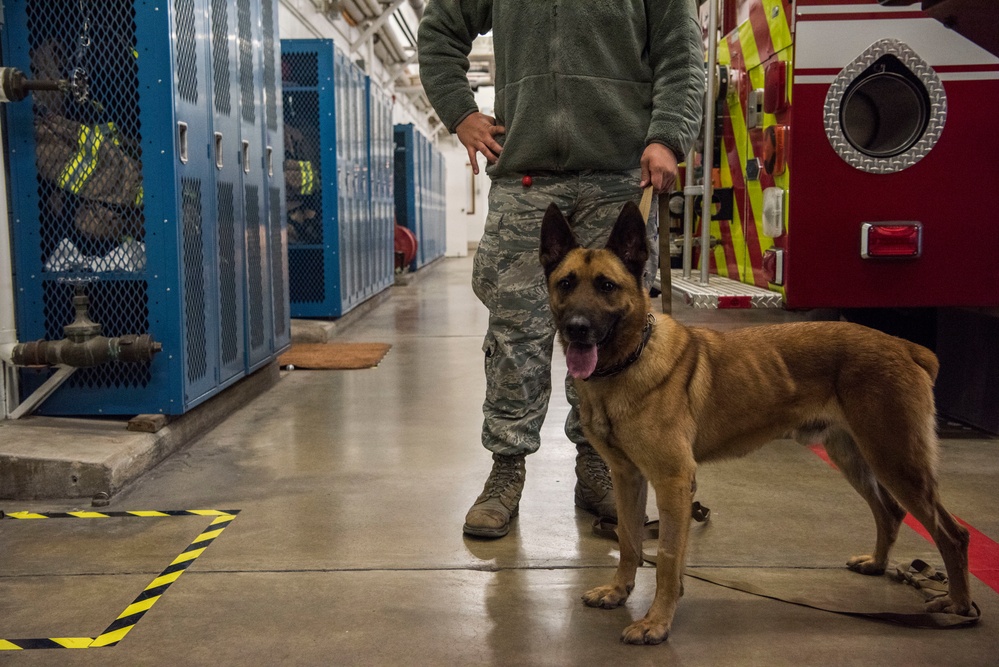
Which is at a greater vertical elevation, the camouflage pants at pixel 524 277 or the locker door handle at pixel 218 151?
the locker door handle at pixel 218 151

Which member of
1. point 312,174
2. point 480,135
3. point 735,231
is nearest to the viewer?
point 480,135

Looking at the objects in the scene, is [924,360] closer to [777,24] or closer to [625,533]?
[625,533]

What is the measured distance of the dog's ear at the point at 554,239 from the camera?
2199 mm

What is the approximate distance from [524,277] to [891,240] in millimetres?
1548

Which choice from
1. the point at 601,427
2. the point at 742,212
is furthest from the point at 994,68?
the point at 601,427

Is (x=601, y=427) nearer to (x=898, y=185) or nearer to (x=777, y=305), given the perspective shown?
A: (x=777, y=305)

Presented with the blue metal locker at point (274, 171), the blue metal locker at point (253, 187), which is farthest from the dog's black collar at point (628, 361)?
the blue metal locker at point (274, 171)

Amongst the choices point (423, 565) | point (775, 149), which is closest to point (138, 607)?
point (423, 565)

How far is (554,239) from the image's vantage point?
221 centimetres

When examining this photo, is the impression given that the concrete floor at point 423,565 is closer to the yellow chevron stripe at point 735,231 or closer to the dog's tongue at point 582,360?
the dog's tongue at point 582,360

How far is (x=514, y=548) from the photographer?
2604mm

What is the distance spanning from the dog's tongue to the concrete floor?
1.93ft

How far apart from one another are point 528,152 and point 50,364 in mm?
2033

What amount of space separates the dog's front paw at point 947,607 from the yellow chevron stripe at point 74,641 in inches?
75.7
